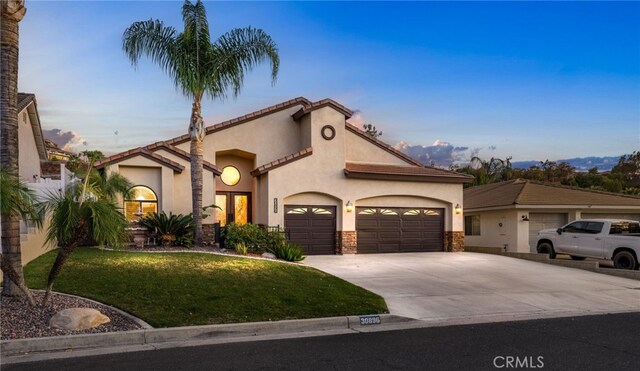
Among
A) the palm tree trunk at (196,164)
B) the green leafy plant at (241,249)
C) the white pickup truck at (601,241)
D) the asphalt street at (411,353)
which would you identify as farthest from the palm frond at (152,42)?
the white pickup truck at (601,241)

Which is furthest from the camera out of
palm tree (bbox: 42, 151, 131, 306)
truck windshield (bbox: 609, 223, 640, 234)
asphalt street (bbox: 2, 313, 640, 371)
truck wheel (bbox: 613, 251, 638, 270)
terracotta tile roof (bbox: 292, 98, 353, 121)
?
terracotta tile roof (bbox: 292, 98, 353, 121)

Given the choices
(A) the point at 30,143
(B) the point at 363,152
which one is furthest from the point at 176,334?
(A) the point at 30,143

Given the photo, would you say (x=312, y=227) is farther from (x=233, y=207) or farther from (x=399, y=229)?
(x=233, y=207)

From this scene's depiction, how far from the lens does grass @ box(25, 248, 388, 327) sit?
27.4 feet

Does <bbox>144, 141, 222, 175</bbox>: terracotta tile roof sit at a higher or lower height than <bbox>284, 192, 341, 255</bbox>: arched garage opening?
higher

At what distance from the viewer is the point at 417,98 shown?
25.3 m

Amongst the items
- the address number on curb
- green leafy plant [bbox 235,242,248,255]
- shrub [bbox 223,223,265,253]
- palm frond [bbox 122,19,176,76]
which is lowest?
the address number on curb

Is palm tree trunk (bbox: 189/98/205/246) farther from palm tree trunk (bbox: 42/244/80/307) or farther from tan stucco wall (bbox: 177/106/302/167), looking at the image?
palm tree trunk (bbox: 42/244/80/307)

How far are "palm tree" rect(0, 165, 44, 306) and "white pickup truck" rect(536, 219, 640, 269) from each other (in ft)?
59.8

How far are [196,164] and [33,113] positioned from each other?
1210 cm

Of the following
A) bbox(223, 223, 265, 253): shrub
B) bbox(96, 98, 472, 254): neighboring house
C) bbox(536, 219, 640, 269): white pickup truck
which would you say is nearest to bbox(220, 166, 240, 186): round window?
bbox(96, 98, 472, 254): neighboring house

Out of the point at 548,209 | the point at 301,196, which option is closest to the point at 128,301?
the point at 301,196

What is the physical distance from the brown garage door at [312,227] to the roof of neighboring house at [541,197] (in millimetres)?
9677

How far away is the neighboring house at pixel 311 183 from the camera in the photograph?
62.2 ft
